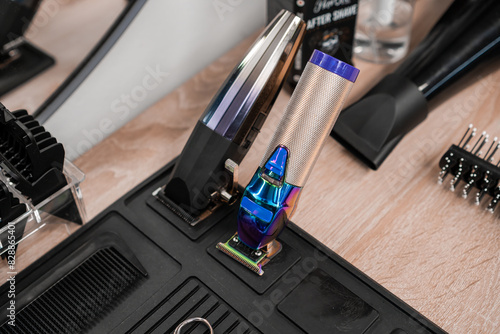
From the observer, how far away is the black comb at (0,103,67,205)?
537 mm

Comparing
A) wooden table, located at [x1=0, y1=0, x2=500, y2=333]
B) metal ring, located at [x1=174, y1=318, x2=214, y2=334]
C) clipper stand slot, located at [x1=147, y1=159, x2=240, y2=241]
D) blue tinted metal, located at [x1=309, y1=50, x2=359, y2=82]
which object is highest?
blue tinted metal, located at [x1=309, y1=50, x2=359, y2=82]

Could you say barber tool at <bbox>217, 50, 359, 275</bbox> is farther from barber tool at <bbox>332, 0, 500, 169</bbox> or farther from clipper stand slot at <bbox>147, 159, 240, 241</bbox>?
barber tool at <bbox>332, 0, 500, 169</bbox>

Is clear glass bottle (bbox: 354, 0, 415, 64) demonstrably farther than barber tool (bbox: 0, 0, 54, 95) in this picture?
Yes

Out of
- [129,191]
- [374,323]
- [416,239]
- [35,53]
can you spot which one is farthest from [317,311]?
[35,53]

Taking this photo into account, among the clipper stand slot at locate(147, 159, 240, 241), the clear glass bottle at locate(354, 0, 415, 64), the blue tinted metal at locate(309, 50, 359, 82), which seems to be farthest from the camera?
the clear glass bottle at locate(354, 0, 415, 64)

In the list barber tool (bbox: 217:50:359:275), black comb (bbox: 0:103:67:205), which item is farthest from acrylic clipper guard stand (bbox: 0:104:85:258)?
barber tool (bbox: 217:50:359:275)

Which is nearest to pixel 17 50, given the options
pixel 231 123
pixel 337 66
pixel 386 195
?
pixel 231 123

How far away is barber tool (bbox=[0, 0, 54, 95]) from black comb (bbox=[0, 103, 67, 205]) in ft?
0.23

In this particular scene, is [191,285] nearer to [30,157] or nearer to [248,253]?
[248,253]

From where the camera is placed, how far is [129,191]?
2.13 ft

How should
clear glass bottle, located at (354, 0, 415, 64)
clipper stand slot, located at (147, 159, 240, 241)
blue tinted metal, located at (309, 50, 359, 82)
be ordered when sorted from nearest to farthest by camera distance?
blue tinted metal, located at (309, 50, 359, 82) → clipper stand slot, located at (147, 159, 240, 241) → clear glass bottle, located at (354, 0, 415, 64)

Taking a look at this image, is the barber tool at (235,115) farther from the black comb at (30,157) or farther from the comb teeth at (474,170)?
the comb teeth at (474,170)

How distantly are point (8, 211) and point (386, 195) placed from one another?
43 cm

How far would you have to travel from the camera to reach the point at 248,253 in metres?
0.58
